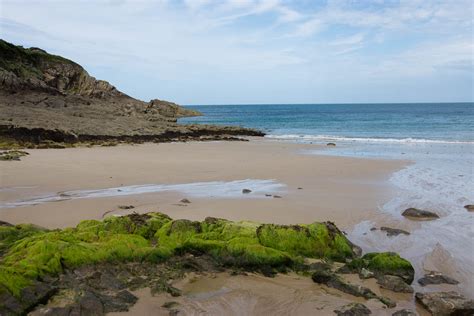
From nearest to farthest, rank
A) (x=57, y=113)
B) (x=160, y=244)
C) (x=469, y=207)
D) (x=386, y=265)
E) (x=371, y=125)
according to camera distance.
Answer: (x=386, y=265) < (x=160, y=244) < (x=469, y=207) < (x=57, y=113) < (x=371, y=125)

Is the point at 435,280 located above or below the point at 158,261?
below

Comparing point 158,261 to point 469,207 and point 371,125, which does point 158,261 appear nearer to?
point 469,207

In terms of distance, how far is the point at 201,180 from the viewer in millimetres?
14398

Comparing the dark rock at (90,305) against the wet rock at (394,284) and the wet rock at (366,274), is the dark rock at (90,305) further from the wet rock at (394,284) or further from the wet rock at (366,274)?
the wet rock at (394,284)

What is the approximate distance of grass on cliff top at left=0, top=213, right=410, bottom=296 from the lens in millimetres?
5451

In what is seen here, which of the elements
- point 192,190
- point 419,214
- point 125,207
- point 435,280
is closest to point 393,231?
point 419,214

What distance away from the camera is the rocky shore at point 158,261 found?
473cm

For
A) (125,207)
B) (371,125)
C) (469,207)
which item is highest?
(125,207)

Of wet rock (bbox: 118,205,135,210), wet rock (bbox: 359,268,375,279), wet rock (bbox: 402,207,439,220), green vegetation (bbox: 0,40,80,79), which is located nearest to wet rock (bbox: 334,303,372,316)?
wet rock (bbox: 359,268,375,279)

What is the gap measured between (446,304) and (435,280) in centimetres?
122

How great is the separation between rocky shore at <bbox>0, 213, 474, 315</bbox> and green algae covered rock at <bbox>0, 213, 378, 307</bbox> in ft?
0.05

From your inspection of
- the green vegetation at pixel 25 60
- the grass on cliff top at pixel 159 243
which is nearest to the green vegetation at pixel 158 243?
the grass on cliff top at pixel 159 243

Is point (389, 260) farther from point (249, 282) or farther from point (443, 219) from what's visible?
point (443, 219)

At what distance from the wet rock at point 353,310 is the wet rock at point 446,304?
2.50ft
